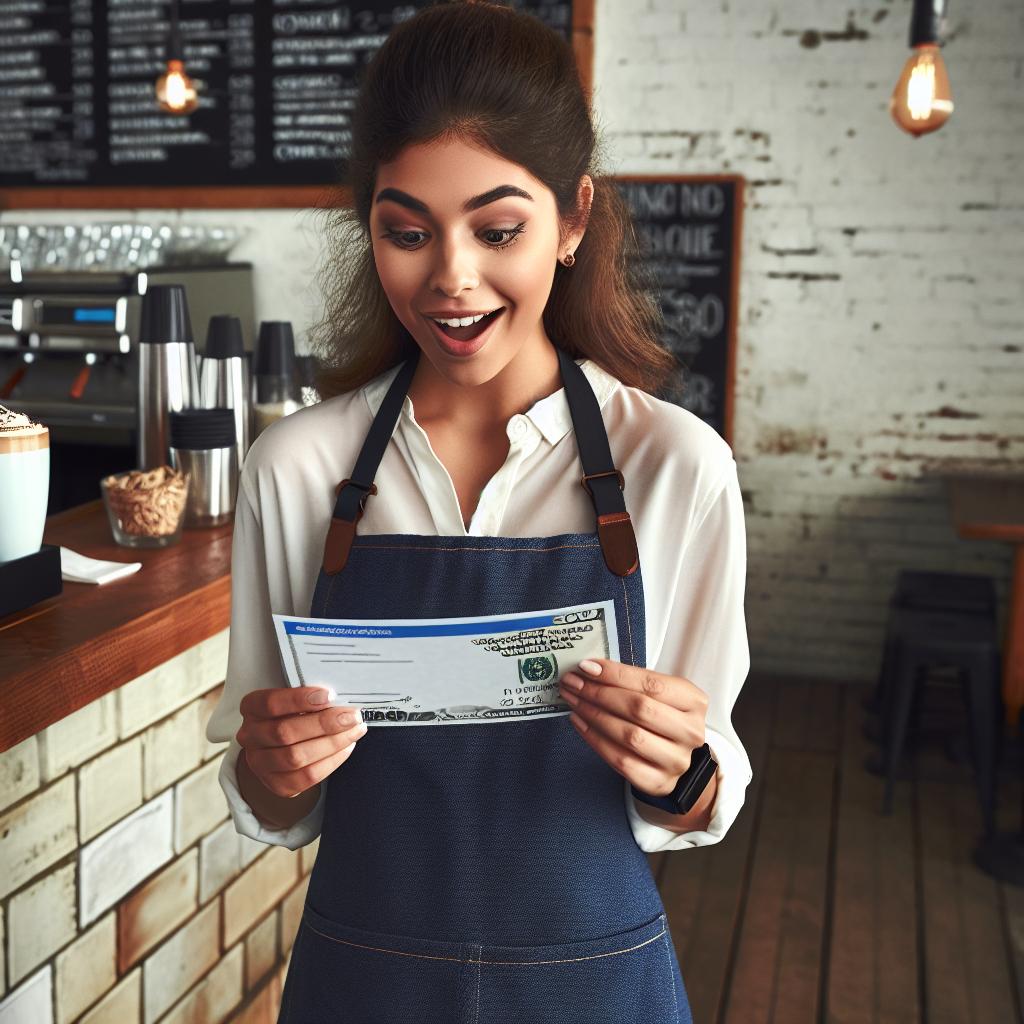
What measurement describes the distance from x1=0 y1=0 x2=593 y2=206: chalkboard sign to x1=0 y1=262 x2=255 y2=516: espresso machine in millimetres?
699

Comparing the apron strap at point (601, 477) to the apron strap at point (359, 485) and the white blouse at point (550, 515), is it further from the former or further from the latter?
the apron strap at point (359, 485)

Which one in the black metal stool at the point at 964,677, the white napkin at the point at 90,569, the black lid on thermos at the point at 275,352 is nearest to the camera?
the white napkin at the point at 90,569

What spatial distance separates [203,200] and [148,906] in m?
3.69

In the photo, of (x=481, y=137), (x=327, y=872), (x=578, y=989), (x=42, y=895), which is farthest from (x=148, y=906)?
(x=481, y=137)

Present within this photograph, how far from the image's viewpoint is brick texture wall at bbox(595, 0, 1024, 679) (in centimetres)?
427

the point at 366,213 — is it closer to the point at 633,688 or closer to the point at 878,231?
the point at 633,688

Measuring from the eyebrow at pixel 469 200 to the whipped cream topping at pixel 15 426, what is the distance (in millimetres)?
737

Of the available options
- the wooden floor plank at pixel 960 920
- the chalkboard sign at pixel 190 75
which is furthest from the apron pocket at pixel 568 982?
the chalkboard sign at pixel 190 75

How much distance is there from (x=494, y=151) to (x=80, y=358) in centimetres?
361

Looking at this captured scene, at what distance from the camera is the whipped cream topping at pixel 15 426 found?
60.1 inches

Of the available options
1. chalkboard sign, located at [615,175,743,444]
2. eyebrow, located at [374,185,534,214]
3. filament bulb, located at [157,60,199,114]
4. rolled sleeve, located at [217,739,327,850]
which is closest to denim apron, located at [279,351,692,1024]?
rolled sleeve, located at [217,739,327,850]

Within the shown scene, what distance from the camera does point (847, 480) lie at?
459 centimetres

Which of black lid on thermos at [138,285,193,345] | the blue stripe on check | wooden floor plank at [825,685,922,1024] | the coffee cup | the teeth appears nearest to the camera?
the blue stripe on check

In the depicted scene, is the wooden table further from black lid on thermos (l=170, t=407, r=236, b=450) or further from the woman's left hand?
the woman's left hand
